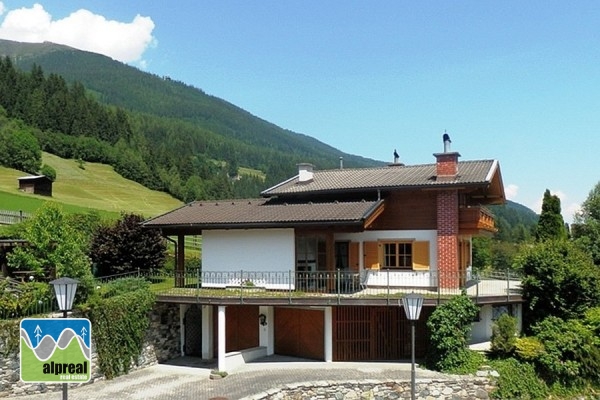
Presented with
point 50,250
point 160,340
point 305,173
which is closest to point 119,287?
point 160,340

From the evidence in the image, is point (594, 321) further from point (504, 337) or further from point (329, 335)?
point (329, 335)

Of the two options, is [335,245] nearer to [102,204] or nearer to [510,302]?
[510,302]

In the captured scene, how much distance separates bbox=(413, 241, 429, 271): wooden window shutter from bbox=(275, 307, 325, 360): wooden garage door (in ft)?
13.8

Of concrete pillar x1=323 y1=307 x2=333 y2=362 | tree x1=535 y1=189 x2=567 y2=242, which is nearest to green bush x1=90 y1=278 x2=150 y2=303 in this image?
concrete pillar x1=323 y1=307 x2=333 y2=362

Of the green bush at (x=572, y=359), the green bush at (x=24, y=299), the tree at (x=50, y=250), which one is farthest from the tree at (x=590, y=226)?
the green bush at (x=24, y=299)

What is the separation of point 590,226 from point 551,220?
5005 millimetres

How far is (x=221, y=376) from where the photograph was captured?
58.3ft

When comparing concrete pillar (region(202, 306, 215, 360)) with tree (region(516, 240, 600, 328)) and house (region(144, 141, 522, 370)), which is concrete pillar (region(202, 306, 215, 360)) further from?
tree (region(516, 240, 600, 328))

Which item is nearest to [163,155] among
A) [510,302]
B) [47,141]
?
[47,141]

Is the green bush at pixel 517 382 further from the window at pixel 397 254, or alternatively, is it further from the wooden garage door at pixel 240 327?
the wooden garage door at pixel 240 327

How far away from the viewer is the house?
19422mm

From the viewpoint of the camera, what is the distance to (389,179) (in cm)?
2236

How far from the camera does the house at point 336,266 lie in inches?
765

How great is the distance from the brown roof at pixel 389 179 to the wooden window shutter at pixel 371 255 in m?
2.28
